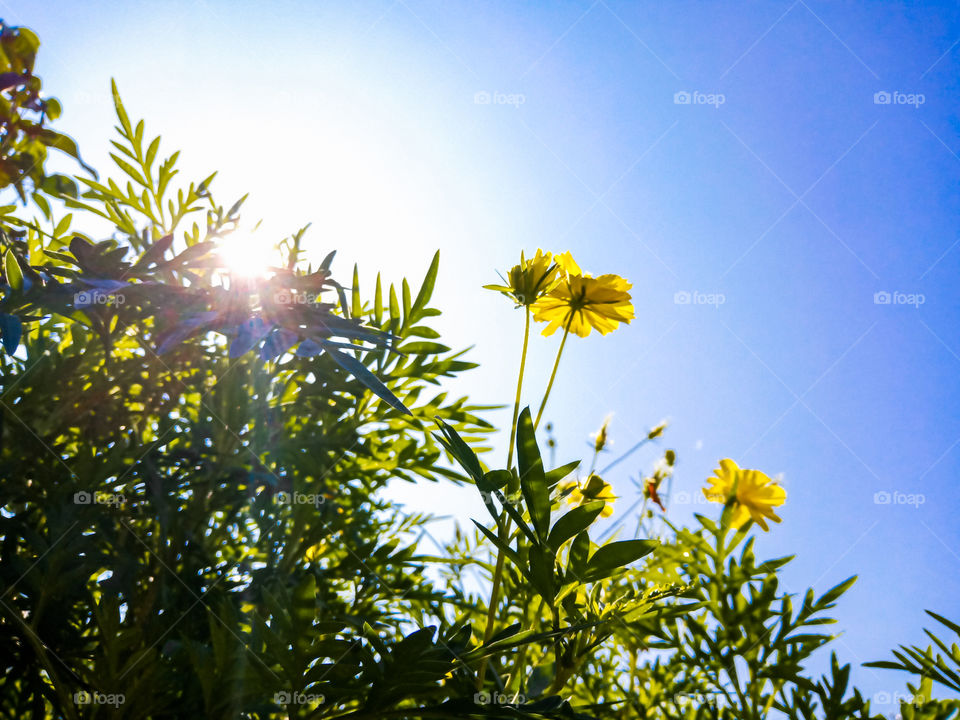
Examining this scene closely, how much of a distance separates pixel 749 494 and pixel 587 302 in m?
0.43

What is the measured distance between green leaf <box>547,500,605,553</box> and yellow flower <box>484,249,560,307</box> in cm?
34

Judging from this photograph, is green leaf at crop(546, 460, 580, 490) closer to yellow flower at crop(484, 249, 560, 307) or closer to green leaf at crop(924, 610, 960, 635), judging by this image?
yellow flower at crop(484, 249, 560, 307)

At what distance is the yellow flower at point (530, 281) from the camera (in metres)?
0.79

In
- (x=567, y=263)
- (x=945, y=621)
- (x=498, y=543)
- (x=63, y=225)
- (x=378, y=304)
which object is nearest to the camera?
(x=498, y=543)

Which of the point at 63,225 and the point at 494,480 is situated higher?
the point at 63,225

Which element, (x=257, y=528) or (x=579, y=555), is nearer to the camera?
(x=579, y=555)

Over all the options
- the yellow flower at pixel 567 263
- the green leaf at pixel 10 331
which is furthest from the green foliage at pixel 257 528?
the yellow flower at pixel 567 263

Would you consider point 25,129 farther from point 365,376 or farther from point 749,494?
point 749,494

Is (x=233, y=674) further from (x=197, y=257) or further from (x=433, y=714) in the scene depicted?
(x=197, y=257)

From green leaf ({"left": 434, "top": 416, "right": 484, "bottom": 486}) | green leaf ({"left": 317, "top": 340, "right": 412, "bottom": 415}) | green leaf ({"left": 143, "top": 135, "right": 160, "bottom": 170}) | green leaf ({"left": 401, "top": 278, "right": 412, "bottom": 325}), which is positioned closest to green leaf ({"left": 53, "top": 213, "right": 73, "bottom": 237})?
green leaf ({"left": 143, "top": 135, "right": 160, "bottom": 170})

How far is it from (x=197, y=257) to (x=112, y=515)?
30cm

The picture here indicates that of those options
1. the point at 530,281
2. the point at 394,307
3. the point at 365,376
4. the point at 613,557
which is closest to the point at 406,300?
the point at 394,307

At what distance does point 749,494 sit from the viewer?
95 cm

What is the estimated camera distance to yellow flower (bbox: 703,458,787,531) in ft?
3.08
